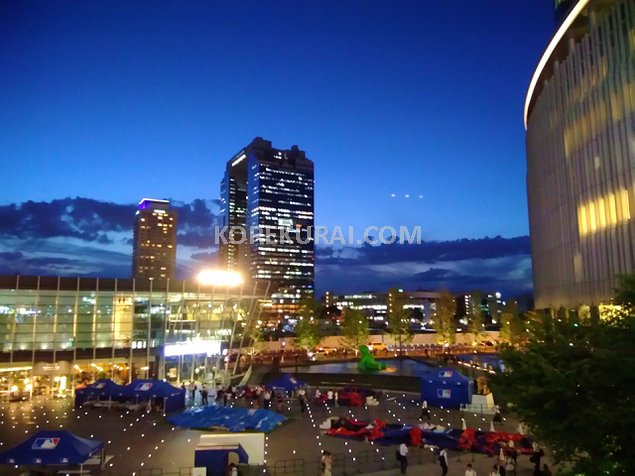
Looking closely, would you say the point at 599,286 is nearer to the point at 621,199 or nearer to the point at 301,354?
the point at 621,199

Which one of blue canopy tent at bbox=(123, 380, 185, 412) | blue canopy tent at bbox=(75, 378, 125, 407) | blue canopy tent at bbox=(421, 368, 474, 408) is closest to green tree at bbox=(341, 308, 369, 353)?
blue canopy tent at bbox=(421, 368, 474, 408)

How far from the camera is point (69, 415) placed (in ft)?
95.8

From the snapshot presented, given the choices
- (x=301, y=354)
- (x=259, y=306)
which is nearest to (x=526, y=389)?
(x=259, y=306)

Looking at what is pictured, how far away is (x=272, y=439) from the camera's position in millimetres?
22922

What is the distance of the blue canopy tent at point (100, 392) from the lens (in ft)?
102

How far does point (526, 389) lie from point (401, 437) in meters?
11.9

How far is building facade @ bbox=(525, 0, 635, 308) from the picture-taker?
124 feet

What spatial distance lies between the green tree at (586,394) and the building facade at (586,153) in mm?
22961

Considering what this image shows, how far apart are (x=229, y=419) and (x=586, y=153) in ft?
116

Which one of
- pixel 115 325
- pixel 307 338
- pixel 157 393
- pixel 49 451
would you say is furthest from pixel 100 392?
pixel 307 338

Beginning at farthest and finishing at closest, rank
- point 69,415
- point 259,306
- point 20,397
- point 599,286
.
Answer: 1. point 259,306
2. point 599,286
3. point 20,397
4. point 69,415

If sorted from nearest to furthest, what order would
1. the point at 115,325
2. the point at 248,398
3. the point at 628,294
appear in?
the point at 628,294 → the point at 248,398 → the point at 115,325

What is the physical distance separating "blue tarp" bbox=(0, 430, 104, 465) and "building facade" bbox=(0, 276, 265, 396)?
76.9 ft

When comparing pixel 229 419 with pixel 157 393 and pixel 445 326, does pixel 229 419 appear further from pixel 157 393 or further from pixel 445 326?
pixel 445 326
